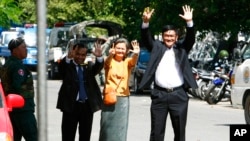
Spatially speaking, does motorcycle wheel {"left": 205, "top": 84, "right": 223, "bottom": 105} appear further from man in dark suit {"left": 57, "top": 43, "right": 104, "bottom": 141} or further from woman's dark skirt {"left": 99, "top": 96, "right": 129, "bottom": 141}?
man in dark suit {"left": 57, "top": 43, "right": 104, "bottom": 141}

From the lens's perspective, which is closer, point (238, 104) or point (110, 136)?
point (110, 136)

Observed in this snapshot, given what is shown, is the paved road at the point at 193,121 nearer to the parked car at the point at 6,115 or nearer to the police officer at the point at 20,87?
the police officer at the point at 20,87

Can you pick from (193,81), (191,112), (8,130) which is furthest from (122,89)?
(191,112)

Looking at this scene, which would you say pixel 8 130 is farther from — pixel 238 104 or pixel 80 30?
pixel 80 30

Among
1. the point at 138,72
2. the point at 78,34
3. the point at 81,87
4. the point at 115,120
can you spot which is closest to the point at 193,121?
the point at 115,120

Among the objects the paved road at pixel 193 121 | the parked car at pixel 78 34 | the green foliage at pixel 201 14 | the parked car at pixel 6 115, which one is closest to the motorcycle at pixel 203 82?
the paved road at pixel 193 121

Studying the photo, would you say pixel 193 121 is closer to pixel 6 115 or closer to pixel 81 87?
pixel 81 87

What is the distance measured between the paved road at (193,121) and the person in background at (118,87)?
396 cm

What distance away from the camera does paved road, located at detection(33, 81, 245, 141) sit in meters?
16.5

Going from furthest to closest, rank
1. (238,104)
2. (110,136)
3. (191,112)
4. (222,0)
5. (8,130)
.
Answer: (222,0) < (191,112) < (238,104) < (110,136) < (8,130)

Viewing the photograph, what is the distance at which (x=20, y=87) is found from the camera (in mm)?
11281

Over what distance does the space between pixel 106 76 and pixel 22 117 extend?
4.23 feet

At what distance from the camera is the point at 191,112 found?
22.6 metres

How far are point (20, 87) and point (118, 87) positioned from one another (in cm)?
130
